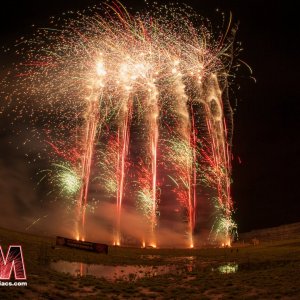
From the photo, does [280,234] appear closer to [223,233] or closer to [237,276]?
[223,233]

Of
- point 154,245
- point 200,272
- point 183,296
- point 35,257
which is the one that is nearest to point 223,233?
point 154,245

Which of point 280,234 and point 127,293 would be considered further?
point 280,234

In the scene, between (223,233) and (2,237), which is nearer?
(2,237)

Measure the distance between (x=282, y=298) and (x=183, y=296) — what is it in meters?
4.66

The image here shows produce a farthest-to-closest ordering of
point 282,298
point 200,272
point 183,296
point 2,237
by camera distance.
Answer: point 2,237
point 200,272
point 183,296
point 282,298

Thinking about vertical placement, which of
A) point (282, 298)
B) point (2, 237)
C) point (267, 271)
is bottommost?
point (282, 298)

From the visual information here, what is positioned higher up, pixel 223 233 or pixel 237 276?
pixel 223 233

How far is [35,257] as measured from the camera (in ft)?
91.0

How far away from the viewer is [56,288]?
17969mm

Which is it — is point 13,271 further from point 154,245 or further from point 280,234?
point 280,234

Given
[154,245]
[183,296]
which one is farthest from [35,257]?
[154,245]

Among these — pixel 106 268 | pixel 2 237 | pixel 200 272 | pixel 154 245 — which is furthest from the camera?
pixel 154 245

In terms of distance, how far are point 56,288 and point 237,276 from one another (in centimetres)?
1159

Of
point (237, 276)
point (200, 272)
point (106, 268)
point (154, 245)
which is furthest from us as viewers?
point (154, 245)
